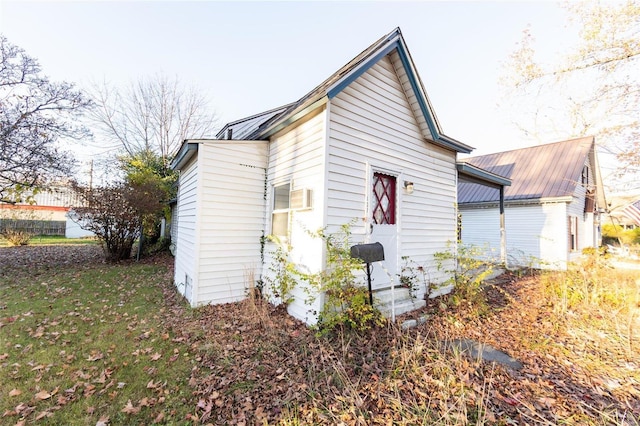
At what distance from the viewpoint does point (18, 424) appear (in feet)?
8.41

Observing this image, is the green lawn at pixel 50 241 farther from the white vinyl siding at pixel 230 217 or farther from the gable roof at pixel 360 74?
the gable roof at pixel 360 74

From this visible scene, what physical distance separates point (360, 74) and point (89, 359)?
20.8 feet

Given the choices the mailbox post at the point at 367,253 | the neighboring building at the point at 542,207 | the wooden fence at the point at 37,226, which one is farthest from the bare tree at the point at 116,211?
the neighboring building at the point at 542,207

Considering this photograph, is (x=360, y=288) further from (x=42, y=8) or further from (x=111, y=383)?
(x=42, y=8)

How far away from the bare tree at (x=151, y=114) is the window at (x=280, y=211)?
15.6 m

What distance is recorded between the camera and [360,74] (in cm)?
489

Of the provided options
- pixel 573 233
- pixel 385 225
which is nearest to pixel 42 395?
pixel 385 225

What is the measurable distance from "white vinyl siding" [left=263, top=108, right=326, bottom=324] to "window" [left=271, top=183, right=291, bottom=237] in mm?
213

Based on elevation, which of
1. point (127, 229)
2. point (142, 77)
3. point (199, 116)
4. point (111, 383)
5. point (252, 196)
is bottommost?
point (111, 383)

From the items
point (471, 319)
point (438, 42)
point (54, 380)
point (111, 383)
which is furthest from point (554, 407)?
point (438, 42)

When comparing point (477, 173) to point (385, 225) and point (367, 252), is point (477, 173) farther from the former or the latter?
point (367, 252)

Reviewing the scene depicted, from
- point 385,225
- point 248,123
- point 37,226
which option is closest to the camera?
point 385,225

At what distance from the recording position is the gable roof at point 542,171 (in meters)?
12.1

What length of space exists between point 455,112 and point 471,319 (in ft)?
36.7
